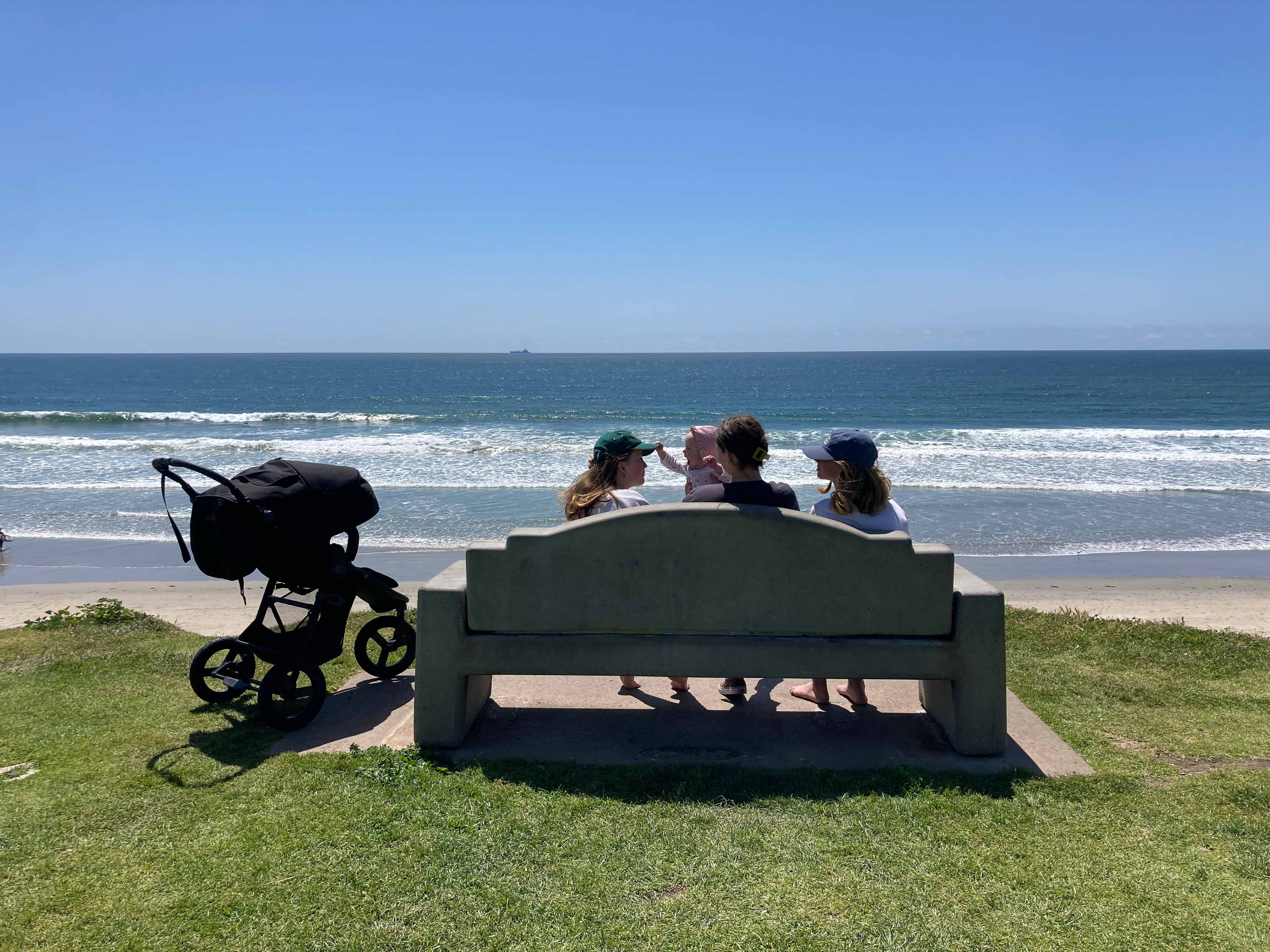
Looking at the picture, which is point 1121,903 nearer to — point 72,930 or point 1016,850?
point 1016,850

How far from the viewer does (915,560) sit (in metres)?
4.16

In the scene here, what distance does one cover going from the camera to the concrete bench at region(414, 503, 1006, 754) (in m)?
4.15

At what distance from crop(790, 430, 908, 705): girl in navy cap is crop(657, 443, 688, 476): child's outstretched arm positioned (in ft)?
3.49

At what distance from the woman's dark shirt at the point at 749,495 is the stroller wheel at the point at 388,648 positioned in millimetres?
2535

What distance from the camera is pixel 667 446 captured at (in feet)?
103

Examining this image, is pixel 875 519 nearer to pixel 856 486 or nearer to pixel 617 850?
pixel 856 486

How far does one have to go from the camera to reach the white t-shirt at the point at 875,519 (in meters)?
4.61

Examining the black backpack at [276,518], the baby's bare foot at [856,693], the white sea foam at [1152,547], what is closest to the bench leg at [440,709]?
the black backpack at [276,518]

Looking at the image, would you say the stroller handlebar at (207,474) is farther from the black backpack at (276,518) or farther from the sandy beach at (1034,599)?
the sandy beach at (1034,599)

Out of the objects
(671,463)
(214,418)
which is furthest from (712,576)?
(214,418)

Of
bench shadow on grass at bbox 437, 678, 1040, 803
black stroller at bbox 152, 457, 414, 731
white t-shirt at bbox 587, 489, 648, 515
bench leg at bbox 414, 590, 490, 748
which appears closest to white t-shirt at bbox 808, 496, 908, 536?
white t-shirt at bbox 587, 489, 648, 515

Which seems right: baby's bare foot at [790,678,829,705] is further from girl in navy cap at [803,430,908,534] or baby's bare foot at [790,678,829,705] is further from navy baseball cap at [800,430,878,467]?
navy baseball cap at [800,430,878,467]

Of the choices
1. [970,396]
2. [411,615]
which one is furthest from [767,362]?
[411,615]

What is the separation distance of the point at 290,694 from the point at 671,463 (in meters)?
2.75
